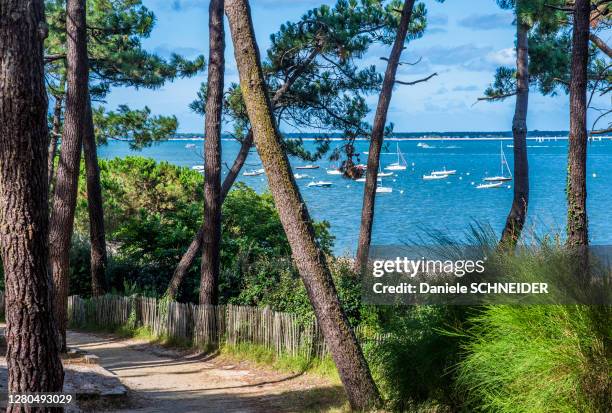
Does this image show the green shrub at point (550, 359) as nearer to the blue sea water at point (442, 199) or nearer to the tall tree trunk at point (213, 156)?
the tall tree trunk at point (213, 156)

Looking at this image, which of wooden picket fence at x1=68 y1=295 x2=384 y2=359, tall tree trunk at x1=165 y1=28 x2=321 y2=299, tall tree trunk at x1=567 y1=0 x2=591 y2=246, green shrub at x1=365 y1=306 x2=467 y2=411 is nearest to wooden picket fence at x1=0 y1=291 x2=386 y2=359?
wooden picket fence at x1=68 y1=295 x2=384 y2=359

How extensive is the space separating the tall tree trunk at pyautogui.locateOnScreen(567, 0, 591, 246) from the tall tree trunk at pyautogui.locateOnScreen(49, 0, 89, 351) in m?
6.47

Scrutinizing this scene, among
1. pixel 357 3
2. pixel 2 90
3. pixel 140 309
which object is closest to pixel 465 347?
pixel 2 90

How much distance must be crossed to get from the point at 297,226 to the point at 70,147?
455 cm

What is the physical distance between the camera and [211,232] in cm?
1455

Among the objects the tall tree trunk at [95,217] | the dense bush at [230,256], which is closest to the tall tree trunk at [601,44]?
the dense bush at [230,256]

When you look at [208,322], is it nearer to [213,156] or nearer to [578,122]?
[213,156]

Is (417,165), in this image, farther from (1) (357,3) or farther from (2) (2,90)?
(2) (2,90)

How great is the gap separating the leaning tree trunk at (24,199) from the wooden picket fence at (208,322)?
396 centimetres

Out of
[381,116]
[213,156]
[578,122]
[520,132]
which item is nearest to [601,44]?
[520,132]

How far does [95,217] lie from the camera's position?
57.4 feet

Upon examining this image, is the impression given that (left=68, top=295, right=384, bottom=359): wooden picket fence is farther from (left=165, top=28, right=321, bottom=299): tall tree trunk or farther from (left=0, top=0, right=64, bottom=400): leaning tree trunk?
(left=0, top=0, right=64, bottom=400): leaning tree trunk

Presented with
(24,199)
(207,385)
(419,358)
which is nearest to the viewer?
(24,199)

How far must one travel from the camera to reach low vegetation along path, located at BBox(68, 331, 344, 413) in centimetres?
945
